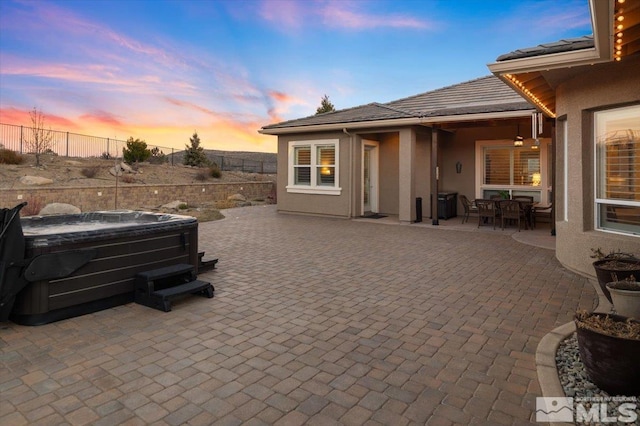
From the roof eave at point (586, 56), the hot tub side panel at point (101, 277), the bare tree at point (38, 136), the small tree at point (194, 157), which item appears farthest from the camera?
the small tree at point (194, 157)

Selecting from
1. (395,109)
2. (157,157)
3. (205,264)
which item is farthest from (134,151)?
(205,264)

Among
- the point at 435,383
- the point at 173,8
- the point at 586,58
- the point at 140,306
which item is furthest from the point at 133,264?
the point at 173,8

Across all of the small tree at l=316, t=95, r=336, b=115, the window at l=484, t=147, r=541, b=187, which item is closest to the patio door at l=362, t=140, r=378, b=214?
the window at l=484, t=147, r=541, b=187

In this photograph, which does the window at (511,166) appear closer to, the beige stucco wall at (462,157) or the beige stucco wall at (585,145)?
the beige stucco wall at (462,157)

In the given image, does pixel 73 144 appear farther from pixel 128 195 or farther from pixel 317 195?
pixel 317 195

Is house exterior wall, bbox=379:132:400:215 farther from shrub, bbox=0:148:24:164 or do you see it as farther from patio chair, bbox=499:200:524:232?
shrub, bbox=0:148:24:164

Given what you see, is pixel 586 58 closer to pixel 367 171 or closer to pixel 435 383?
pixel 435 383

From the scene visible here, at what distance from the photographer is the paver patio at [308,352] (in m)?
2.52

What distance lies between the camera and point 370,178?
14.6m

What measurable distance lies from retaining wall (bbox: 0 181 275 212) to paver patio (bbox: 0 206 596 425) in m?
12.6

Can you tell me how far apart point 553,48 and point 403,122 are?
700 centimetres

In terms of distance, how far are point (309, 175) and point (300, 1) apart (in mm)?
6462
